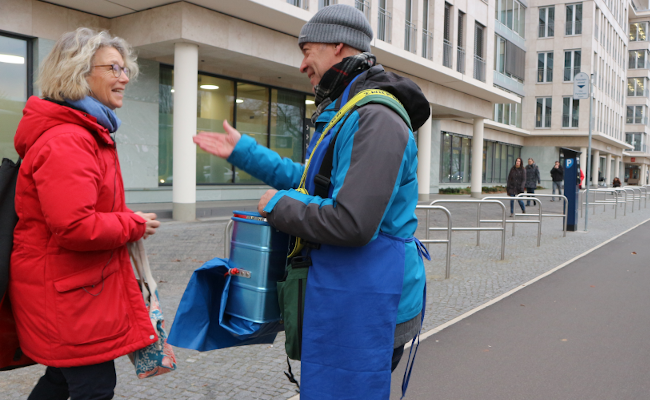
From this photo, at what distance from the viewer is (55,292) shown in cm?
198

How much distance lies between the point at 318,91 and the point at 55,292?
1.18 metres

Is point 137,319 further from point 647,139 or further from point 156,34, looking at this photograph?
point 647,139

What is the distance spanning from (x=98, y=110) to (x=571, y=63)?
4814 centimetres

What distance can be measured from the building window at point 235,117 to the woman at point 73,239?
13.3 m

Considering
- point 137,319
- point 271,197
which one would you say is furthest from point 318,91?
point 137,319

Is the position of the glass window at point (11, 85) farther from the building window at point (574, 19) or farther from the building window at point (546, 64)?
the building window at point (574, 19)

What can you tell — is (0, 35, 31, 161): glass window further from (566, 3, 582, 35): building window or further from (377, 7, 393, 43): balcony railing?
(566, 3, 582, 35): building window

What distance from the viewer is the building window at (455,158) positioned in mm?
32384

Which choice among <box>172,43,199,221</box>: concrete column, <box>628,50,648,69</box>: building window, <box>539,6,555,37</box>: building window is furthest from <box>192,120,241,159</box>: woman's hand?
<box>628,50,648,69</box>: building window

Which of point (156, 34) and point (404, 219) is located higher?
point (156, 34)

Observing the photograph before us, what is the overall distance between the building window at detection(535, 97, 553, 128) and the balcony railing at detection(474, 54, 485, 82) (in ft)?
67.0

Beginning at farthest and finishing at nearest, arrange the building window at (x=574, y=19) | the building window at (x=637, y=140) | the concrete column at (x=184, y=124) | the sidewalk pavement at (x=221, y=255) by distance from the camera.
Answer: the building window at (x=637, y=140) → the building window at (x=574, y=19) → the concrete column at (x=184, y=124) → the sidewalk pavement at (x=221, y=255)

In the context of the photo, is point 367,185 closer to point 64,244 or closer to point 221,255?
point 64,244

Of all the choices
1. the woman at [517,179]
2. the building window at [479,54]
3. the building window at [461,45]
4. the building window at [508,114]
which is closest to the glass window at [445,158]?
the building window at [479,54]
